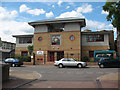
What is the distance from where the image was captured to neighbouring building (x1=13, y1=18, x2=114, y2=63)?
31.5m

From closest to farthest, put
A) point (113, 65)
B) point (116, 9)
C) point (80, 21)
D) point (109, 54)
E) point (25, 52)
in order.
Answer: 1. point (116, 9)
2. point (113, 65)
3. point (109, 54)
4. point (80, 21)
5. point (25, 52)

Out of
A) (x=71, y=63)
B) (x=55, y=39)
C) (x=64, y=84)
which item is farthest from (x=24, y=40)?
(x=64, y=84)

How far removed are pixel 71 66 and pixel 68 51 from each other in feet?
32.1

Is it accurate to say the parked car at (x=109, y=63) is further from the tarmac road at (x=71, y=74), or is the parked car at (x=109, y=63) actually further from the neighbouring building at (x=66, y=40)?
the neighbouring building at (x=66, y=40)

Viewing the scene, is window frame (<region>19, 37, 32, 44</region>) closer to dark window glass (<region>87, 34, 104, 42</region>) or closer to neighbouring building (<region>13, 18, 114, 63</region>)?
neighbouring building (<region>13, 18, 114, 63</region>)

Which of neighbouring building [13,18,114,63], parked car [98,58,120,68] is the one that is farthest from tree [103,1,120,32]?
neighbouring building [13,18,114,63]

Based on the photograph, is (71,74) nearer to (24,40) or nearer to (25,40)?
(25,40)

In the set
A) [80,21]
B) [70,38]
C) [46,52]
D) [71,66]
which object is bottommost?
[71,66]

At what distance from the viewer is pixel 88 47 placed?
1305 inches

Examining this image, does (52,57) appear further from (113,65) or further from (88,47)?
(113,65)

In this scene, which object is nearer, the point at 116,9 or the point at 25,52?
the point at 116,9

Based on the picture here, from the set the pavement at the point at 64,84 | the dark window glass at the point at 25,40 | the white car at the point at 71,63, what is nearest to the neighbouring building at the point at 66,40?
the dark window glass at the point at 25,40

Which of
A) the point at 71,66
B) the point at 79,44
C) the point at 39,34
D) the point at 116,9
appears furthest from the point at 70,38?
the point at 116,9

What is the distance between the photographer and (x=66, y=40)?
3203 cm
